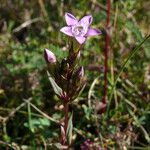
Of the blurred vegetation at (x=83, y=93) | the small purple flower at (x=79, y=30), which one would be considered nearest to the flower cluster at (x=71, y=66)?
the small purple flower at (x=79, y=30)

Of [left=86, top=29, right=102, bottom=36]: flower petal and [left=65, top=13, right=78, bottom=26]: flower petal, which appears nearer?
[left=86, top=29, right=102, bottom=36]: flower petal

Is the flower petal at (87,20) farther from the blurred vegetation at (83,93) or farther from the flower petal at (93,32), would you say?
the blurred vegetation at (83,93)

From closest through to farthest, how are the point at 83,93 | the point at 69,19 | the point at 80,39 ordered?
1. the point at 80,39
2. the point at 69,19
3. the point at 83,93

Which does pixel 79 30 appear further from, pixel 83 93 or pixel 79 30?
pixel 83 93

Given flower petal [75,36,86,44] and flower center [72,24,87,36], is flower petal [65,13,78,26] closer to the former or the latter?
flower center [72,24,87,36]

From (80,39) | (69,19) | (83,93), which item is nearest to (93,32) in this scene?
(80,39)

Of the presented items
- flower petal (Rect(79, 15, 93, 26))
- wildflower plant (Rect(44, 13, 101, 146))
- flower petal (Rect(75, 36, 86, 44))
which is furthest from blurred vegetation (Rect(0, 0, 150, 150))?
flower petal (Rect(75, 36, 86, 44))

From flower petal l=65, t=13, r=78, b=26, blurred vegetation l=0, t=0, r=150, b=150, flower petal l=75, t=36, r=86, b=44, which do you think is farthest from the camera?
blurred vegetation l=0, t=0, r=150, b=150
